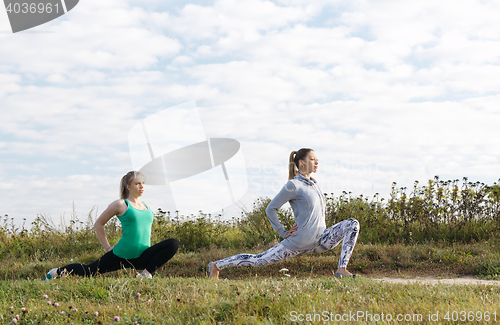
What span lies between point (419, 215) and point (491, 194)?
1.85m

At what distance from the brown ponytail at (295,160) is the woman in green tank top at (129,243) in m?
2.25

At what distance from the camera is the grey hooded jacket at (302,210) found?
21.5ft

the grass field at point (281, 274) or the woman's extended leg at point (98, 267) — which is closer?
the grass field at point (281, 274)

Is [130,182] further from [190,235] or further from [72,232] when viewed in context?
[72,232]

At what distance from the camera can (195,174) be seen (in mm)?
10203

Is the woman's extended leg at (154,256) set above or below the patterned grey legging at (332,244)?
above

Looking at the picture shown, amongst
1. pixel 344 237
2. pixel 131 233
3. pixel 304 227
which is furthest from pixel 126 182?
pixel 344 237

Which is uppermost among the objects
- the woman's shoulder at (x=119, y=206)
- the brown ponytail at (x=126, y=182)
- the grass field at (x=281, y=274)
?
the brown ponytail at (x=126, y=182)

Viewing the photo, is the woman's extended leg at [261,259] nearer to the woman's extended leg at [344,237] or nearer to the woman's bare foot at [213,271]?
the woman's bare foot at [213,271]

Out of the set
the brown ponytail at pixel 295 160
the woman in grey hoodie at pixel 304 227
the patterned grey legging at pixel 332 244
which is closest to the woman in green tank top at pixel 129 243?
the woman in grey hoodie at pixel 304 227

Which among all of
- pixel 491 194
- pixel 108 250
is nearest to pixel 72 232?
pixel 108 250

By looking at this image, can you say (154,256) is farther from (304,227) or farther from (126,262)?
(304,227)

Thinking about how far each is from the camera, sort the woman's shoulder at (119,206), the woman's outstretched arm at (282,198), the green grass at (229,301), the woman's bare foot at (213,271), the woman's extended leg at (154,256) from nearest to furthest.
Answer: the green grass at (229,301)
the woman's shoulder at (119,206)
the woman's outstretched arm at (282,198)
the woman's extended leg at (154,256)
the woman's bare foot at (213,271)

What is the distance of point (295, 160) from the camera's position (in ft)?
22.7
